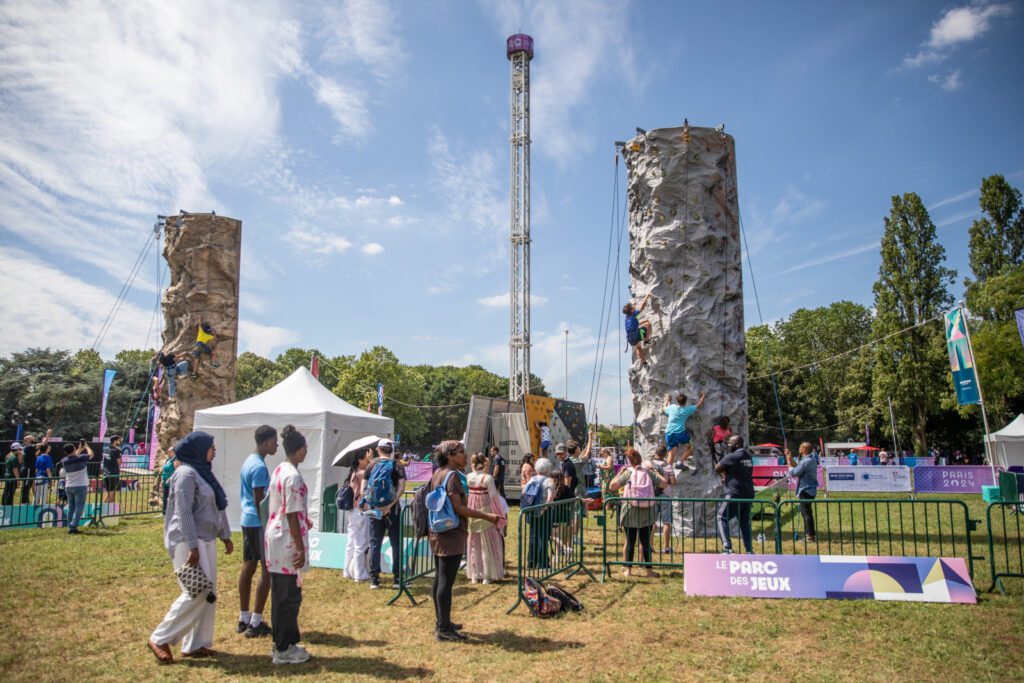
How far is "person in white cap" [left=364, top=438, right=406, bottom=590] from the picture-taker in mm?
7965

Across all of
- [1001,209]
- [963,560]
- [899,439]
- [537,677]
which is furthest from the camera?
[899,439]

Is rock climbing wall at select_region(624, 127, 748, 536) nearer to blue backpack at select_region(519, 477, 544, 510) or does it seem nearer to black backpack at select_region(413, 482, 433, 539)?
blue backpack at select_region(519, 477, 544, 510)

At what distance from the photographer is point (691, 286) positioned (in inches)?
524

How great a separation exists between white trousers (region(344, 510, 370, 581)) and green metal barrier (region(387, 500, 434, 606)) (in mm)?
540

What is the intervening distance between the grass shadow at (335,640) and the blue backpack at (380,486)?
5.45 ft

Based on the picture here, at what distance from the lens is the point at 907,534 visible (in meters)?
12.4

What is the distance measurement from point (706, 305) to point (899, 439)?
40153 mm

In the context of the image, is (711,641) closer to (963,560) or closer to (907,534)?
(963,560)

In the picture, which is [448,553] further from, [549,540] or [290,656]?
[549,540]

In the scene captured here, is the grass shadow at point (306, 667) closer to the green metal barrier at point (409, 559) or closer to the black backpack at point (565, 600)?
the green metal barrier at point (409, 559)

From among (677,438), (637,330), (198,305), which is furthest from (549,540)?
(198,305)

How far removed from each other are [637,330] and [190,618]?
32.8 ft

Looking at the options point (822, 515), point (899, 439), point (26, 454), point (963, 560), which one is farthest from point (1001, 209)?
point (26, 454)

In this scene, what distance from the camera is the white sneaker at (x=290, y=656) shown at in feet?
18.2
